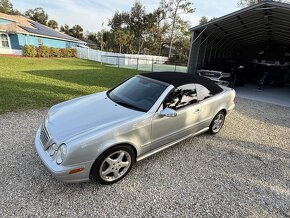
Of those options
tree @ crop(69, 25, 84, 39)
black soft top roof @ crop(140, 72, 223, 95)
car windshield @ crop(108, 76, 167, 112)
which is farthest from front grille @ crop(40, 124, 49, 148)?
tree @ crop(69, 25, 84, 39)

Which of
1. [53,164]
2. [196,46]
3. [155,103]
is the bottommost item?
[53,164]

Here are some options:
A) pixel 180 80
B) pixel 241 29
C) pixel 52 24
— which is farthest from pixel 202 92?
pixel 52 24

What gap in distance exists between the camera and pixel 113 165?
2775mm

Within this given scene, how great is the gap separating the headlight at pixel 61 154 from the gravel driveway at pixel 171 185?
53cm

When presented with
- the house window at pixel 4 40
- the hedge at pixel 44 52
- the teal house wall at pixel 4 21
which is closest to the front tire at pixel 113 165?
the hedge at pixel 44 52

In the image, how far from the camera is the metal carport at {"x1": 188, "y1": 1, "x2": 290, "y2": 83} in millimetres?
8277

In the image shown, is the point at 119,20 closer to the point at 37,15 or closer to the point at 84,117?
the point at 37,15

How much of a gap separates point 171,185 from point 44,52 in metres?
23.9

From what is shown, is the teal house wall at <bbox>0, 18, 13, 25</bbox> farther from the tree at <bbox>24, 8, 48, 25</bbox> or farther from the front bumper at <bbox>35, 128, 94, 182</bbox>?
the tree at <bbox>24, 8, 48, 25</bbox>

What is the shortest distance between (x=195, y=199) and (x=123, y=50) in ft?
128

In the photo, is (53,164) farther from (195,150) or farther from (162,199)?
(195,150)

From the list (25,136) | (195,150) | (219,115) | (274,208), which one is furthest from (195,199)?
(25,136)

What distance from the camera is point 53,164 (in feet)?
8.02

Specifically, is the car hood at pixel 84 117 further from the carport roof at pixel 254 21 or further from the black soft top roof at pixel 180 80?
the carport roof at pixel 254 21
